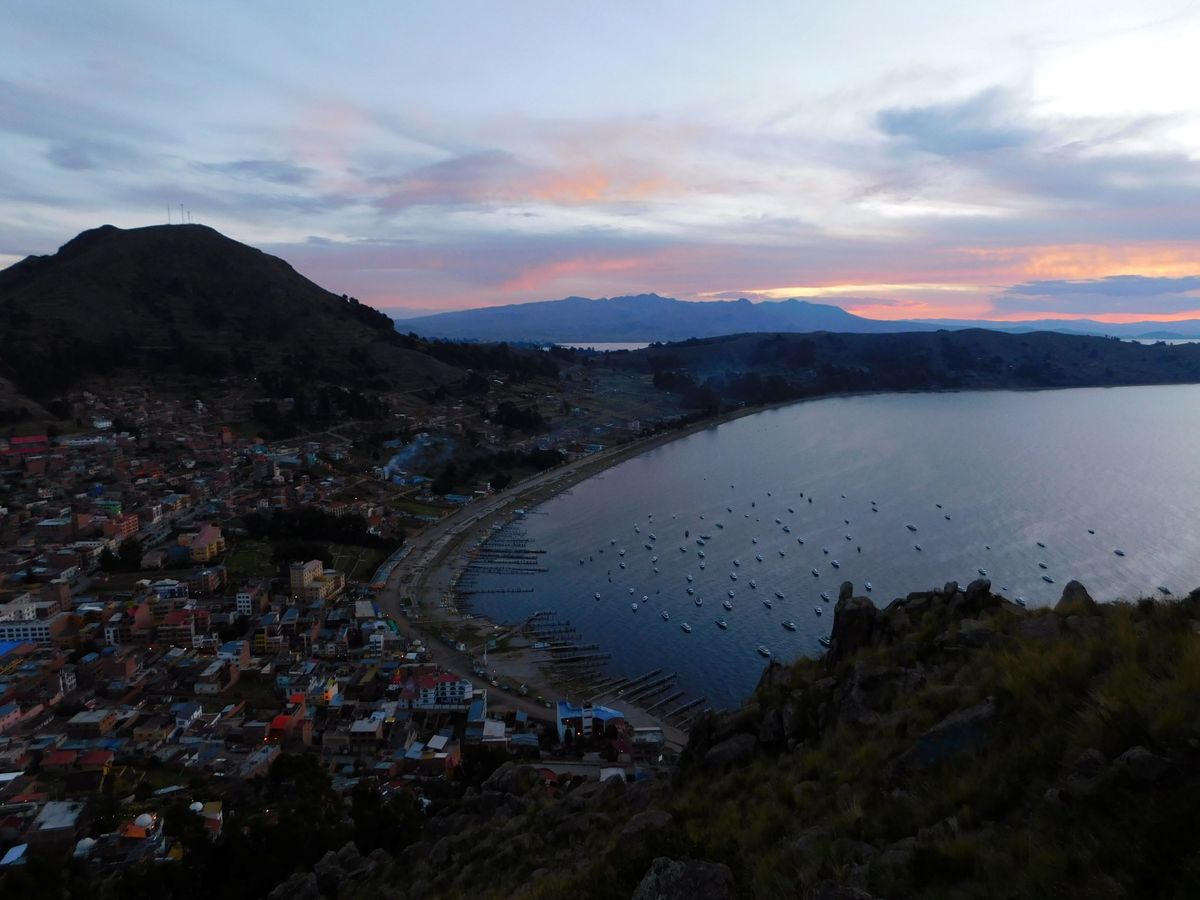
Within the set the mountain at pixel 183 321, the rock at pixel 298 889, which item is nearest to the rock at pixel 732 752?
the rock at pixel 298 889

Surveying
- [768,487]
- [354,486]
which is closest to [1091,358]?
[768,487]

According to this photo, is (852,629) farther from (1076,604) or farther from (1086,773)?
(1086,773)

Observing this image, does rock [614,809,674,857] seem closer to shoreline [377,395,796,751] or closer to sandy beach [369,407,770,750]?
sandy beach [369,407,770,750]

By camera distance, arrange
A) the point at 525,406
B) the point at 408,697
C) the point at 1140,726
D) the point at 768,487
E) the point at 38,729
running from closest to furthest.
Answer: the point at 1140,726 → the point at 38,729 → the point at 408,697 → the point at 768,487 → the point at 525,406

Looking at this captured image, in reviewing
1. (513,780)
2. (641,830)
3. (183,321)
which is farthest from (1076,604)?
(183,321)

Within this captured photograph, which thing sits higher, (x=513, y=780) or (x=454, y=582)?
(x=513, y=780)

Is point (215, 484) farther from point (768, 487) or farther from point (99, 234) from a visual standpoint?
point (99, 234)
